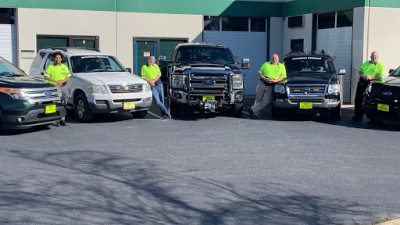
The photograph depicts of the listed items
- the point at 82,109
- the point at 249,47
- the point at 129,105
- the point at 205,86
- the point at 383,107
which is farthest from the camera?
the point at 249,47

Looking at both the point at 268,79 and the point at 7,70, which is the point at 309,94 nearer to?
the point at 268,79

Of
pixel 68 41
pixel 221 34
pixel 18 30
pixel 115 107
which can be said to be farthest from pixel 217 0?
pixel 115 107

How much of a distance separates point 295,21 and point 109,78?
9866 mm

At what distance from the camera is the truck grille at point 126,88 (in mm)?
13140

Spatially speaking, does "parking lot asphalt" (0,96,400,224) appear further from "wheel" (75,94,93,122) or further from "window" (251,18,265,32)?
"window" (251,18,265,32)

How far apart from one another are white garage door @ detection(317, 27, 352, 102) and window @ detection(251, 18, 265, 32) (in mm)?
2920

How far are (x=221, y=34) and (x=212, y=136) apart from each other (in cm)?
1031

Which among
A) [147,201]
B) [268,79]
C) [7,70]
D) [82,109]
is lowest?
[147,201]

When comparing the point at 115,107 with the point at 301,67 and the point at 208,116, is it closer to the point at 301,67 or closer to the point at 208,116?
the point at 208,116

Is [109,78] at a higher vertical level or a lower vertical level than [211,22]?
lower

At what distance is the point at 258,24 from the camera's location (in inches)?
864

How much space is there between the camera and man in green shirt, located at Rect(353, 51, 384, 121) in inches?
554

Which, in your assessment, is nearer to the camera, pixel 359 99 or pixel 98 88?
pixel 98 88

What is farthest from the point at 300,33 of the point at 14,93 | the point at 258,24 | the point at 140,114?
the point at 14,93
